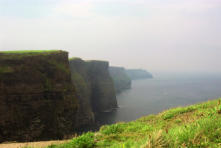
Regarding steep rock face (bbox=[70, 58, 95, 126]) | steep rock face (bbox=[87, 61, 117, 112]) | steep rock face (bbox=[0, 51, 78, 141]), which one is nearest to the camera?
steep rock face (bbox=[0, 51, 78, 141])

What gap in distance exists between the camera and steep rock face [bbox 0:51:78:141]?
3528 cm

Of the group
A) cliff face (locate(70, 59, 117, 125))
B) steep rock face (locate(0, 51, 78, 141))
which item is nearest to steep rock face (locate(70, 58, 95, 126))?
cliff face (locate(70, 59, 117, 125))

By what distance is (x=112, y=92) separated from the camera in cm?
9550

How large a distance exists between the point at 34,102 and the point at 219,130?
3831 centimetres

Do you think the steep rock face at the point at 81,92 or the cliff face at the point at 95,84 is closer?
the steep rock face at the point at 81,92

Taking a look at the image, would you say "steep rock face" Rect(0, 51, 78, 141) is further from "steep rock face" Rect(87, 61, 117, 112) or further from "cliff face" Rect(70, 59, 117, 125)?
"steep rock face" Rect(87, 61, 117, 112)

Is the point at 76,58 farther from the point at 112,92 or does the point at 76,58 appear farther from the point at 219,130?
the point at 219,130

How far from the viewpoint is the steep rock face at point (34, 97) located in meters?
35.3

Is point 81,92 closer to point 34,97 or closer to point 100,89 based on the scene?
point 100,89

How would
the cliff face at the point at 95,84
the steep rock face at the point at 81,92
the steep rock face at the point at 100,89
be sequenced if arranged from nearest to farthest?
the steep rock face at the point at 81,92 < the cliff face at the point at 95,84 < the steep rock face at the point at 100,89

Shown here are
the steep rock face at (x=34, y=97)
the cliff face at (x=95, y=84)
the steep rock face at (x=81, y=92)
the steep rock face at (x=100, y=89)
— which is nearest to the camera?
the steep rock face at (x=34, y=97)

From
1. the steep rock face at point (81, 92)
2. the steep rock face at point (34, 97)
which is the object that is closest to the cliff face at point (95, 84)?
the steep rock face at point (81, 92)

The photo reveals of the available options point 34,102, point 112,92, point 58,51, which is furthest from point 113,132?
point 112,92

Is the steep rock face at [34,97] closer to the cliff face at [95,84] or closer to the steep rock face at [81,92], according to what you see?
the steep rock face at [81,92]
